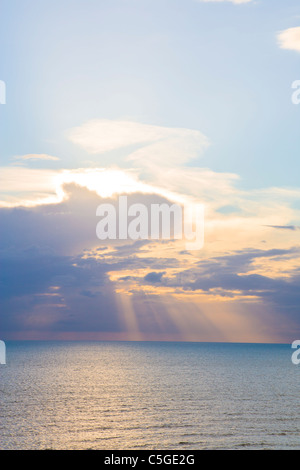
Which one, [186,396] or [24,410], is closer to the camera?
[24,410]

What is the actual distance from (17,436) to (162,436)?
17.5 meters

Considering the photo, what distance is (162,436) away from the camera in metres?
56.0

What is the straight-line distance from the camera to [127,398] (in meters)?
88.4

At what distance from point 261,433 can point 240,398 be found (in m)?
31.8
